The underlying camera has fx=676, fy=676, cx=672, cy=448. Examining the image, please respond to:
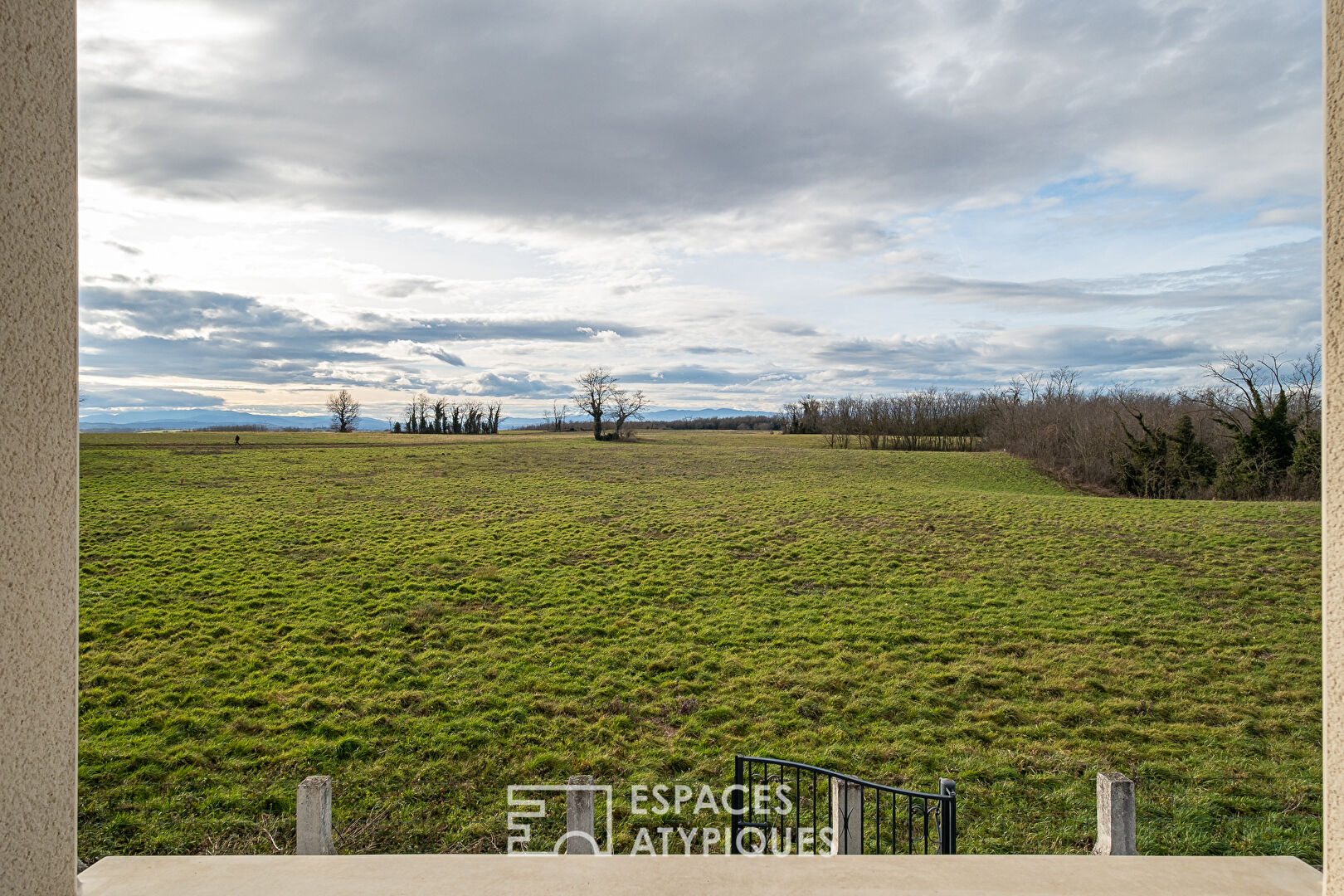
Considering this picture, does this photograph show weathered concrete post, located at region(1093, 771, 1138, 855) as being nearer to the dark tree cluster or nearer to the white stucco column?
the white stucco column

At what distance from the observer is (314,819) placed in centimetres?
315

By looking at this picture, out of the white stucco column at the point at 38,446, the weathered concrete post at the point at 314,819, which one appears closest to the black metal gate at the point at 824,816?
the weathered concrete post at the point at 314,819

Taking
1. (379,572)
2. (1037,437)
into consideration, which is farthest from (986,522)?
(1037,437)

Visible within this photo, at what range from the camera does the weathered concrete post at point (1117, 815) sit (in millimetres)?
3053

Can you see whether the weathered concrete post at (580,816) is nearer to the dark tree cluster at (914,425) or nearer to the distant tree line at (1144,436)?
the distant tree line at (1144,436)

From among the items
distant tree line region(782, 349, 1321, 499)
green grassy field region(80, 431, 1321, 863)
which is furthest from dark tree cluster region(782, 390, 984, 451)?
green grassy field region(80, 431, 1321, 863)

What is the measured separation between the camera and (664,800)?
5766mm

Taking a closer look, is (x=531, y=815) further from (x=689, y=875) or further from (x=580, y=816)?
(x=689, y=875)

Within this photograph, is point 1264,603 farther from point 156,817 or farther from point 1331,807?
point 156,817

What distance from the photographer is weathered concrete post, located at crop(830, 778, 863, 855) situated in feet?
10.3

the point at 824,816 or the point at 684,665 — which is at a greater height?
the point at 684,665

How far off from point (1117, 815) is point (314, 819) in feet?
12.1

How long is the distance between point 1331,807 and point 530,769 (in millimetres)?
5910

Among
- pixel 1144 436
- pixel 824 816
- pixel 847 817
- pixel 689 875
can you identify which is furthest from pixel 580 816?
pixel 1144 436
